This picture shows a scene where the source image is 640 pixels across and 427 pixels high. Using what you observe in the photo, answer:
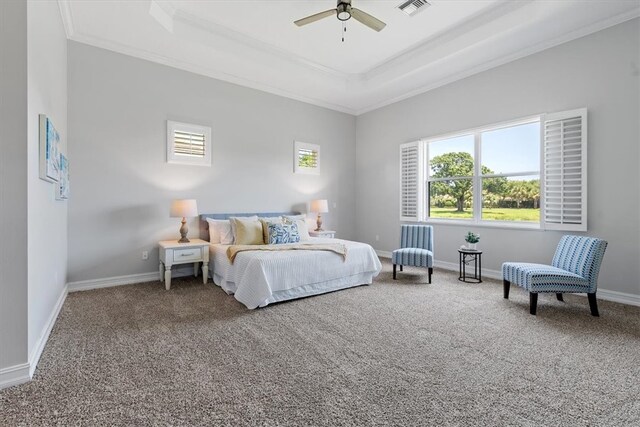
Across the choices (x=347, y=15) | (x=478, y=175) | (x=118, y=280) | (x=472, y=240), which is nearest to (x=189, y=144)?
(x=118, y=280)

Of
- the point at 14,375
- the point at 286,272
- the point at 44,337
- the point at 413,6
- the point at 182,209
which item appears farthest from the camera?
the point at 182,209

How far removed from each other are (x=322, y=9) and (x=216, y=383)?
4111mm

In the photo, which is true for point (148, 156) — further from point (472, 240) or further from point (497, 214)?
point (497, 214)

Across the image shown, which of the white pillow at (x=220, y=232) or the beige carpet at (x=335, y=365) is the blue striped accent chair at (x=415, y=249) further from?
the white pillow at (x=220, y=232)

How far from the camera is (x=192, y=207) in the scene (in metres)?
4.33

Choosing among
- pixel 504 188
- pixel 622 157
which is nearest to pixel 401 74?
pixel 504 188

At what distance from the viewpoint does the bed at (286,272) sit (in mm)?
3352

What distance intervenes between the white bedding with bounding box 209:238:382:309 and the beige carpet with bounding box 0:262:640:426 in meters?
0.23

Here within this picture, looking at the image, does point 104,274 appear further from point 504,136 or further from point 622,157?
point 622,157

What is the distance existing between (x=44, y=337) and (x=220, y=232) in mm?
2428

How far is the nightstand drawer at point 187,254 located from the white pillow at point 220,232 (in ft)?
1.34

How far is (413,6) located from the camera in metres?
3.68

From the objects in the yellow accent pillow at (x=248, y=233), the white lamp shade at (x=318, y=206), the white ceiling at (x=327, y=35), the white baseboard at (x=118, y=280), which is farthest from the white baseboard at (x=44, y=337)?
the white lamp shade at (x=318, y=206)

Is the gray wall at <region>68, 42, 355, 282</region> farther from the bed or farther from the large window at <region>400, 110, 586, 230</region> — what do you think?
the large window at <region>400, 110, 586, 230</region>
